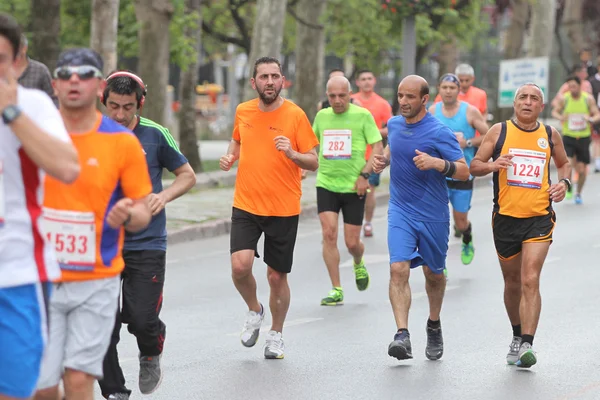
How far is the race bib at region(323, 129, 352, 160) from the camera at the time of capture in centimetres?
1216

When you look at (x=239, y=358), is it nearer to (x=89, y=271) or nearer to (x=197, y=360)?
(x=197, y=360)

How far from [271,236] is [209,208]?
9360 millimetres

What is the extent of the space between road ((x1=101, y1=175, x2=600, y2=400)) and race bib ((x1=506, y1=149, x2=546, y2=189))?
1.13 metres

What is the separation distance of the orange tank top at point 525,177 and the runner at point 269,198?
122cm

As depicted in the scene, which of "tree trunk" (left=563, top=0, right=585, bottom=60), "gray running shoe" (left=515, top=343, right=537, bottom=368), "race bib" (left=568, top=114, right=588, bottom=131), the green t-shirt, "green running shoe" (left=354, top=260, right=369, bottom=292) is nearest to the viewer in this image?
"gray running shoe" (left=515, top=343, right=537, bottom=368)

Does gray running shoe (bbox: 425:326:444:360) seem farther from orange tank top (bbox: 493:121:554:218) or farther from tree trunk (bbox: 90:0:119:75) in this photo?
tree trunk (bbox: 90:0:119:75)

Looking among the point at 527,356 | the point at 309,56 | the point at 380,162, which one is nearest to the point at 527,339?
the point at 527,356

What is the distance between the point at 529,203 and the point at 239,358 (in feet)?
6.84

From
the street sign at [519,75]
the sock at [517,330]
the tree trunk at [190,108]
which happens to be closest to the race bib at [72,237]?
the sock at [517,330]

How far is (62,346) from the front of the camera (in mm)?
5301

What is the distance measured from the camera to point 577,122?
20.5 meters

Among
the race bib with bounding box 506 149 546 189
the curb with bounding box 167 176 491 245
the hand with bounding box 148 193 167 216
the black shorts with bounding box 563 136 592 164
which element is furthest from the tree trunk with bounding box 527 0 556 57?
the hand with bounding box 148 193 167 216

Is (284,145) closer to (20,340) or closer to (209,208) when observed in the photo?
(20,340)

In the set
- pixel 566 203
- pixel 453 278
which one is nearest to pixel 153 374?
pixel 453 278
